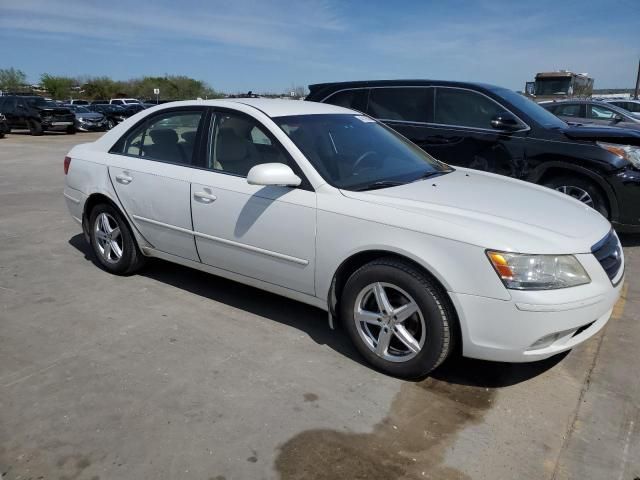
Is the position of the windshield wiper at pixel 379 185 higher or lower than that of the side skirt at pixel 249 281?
higher

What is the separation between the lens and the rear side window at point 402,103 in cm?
654

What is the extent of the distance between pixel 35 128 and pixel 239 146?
Answer: 73.4ft

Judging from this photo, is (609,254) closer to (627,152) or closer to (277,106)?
(277,106)

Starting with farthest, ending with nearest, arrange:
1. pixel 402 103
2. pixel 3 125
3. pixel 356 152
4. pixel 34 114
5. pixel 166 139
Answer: pixel 34 114
pixel 3 125
pixel 402 103
pixel 166 139
pixel 356 152

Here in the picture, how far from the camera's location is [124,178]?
14.5 ft

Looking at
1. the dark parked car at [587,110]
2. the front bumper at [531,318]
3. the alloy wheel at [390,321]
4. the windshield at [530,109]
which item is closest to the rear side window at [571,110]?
the dark parked car at [587,110]

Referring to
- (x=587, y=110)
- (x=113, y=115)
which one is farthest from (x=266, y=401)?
(x=113, y=115)

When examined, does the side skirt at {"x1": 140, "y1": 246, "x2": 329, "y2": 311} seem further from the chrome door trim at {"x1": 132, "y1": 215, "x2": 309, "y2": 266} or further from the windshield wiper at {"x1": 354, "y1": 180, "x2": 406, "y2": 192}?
the windshield wiper at {"x1": 354, "y1": 180, "x2": 406, "y2": 192}

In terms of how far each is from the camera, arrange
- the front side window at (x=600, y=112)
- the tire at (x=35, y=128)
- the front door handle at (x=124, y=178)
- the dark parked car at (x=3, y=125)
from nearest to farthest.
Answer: the front door handle at (x=124, y=178)
the front side window at (x=600, y=112)
the dark parked car at (x=3, y=125)
the tire at (x=35, y=128)

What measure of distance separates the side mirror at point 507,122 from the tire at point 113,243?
157 inches

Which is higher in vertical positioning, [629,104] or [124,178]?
[629,104]

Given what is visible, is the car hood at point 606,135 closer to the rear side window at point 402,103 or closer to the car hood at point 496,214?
the rear side window at point 402,103

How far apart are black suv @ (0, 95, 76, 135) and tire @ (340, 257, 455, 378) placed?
75.5ft

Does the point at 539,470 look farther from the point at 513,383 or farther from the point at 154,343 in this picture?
the point at 154,343
